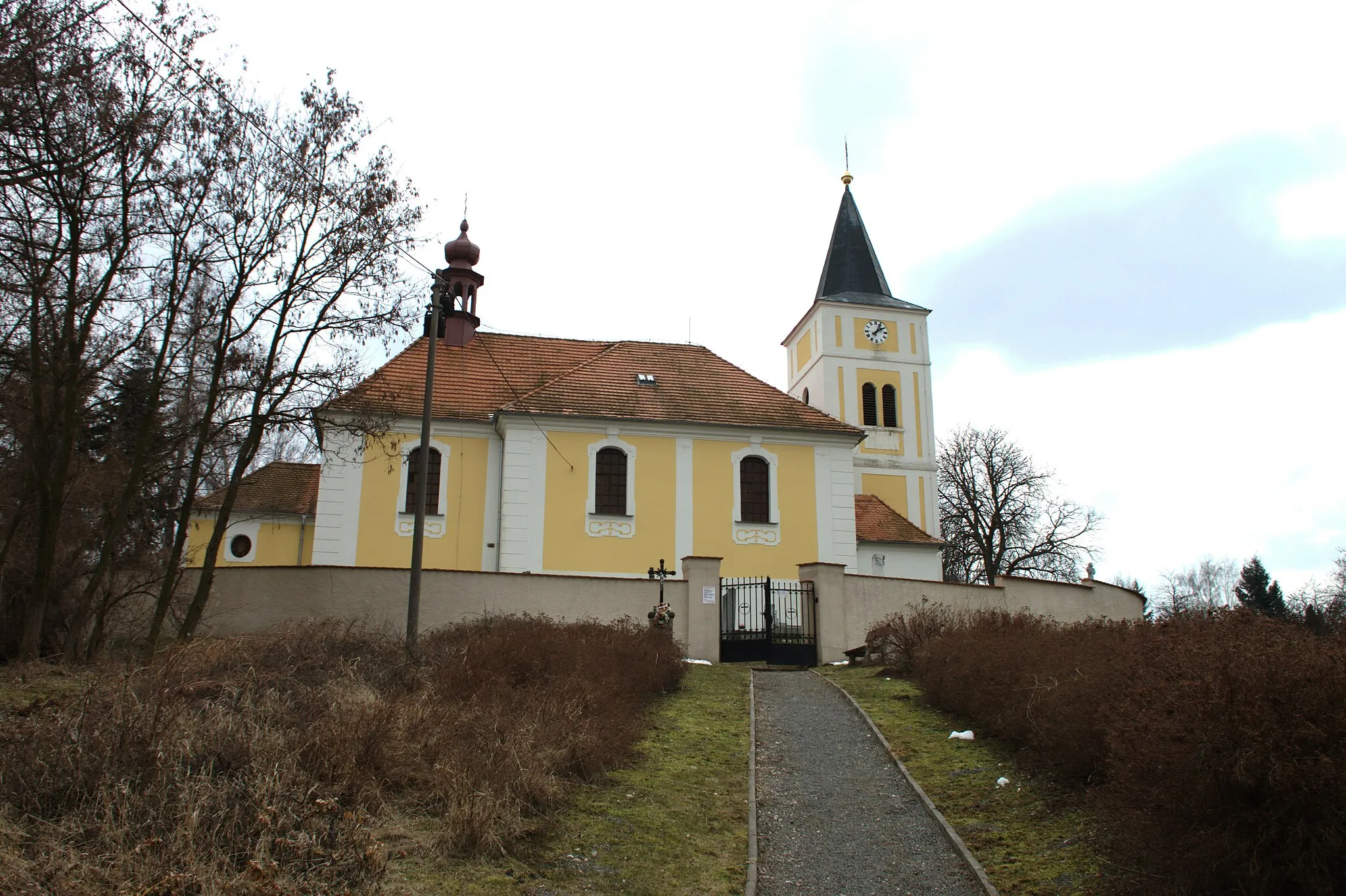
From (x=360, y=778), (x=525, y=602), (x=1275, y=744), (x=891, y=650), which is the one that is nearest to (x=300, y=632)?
(x=525, y=602)

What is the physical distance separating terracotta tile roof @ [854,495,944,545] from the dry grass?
793 inches

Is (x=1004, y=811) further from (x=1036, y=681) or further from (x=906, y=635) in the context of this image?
(x=906, y=635)

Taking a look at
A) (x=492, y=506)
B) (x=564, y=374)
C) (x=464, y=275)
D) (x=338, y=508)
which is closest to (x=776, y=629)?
(x=492, y=506)

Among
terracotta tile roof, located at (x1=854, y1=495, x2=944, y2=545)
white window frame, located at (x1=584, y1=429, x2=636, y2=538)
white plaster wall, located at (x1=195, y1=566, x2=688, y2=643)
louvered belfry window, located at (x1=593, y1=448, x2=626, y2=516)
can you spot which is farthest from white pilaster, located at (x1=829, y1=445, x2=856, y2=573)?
white plaster wall, located at (x1=195, y1=566, x2=688, y2=643)

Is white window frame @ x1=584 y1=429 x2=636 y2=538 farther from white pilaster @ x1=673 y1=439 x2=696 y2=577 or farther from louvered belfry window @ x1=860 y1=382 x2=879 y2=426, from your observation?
louvered belfry window @ x1=860 y1=382 x2=879 y2=426

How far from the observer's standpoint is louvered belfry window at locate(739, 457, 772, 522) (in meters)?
26.7

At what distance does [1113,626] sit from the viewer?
41.2 ft

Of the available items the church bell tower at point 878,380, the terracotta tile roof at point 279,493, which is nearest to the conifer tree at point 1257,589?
the church bell tower at point 878,380

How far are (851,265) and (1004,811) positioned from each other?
117 ft

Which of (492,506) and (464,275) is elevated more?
(464,275)

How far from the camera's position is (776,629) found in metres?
21.1

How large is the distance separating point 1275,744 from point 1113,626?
735 cm

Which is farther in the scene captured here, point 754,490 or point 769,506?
point 754,490

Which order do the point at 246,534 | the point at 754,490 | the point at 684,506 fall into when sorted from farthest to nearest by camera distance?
the point at 246,534
the point at 754,490
the point at 684,506
